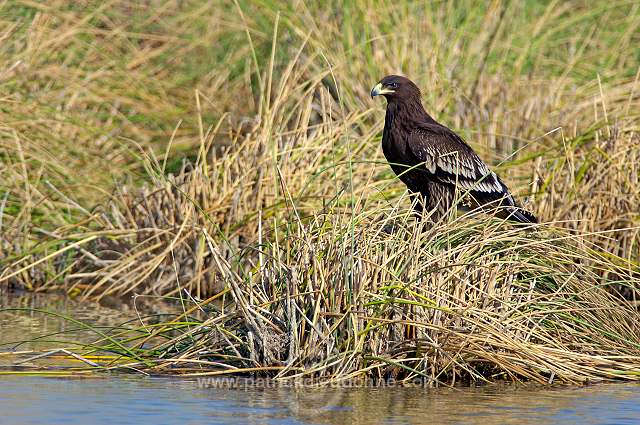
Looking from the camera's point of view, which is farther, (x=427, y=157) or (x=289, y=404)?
(x=427, y=157)

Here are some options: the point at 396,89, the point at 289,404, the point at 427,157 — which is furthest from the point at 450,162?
the point at 289,404

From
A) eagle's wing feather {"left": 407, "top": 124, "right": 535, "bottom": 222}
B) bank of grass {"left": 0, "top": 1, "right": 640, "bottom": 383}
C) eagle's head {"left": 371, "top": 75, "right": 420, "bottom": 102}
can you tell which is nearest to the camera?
bank of grass {"left": 0, "top": 1, "right": 640, "bottom": 383}

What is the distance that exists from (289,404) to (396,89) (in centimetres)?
280

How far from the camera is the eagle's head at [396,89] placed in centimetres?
710

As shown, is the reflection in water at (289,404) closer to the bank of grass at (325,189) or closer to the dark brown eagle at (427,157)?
the bank of grass at (325,189)

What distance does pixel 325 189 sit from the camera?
7785mm

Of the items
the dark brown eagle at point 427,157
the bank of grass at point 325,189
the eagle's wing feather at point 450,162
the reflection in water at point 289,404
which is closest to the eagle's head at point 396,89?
the dark brown eagle at point 427,157

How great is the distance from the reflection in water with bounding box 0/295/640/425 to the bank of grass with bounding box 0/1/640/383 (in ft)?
0.49

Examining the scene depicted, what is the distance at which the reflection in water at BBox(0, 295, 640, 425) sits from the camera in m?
4.57

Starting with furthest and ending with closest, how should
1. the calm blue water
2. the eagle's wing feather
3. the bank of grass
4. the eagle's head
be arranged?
the eagle's head → the eagle's wing feather → the bank of grass → the calm blue water

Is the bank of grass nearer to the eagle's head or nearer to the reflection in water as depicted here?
the reflection in water

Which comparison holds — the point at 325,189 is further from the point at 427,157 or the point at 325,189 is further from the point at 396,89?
the point at 427,157

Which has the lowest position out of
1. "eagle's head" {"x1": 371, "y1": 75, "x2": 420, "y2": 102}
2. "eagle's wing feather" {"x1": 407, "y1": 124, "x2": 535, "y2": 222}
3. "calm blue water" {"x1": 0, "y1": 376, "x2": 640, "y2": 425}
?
Result: "calm blue water" {"x1": 0, "y1": 376, "x2": 640, "y2": 425}

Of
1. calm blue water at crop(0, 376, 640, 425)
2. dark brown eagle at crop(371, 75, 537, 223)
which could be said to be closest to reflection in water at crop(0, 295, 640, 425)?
calm blue water at crop(0, 376, 640, 425)
